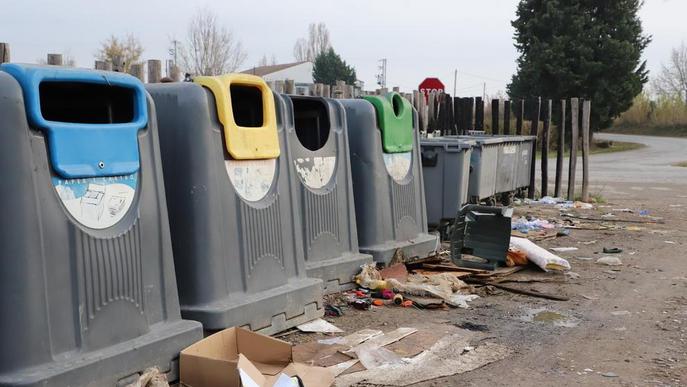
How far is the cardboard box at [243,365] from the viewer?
3.79 m

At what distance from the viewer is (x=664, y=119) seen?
53.8 metres

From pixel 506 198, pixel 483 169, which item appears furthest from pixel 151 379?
pixel 506 198

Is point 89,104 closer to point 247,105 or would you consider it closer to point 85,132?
point 85,132

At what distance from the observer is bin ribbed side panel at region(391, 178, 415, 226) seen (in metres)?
7.15

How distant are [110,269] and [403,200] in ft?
12.9

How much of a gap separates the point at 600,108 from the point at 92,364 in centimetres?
3812

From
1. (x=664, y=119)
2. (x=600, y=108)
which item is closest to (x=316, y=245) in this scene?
(x=600, y=108)

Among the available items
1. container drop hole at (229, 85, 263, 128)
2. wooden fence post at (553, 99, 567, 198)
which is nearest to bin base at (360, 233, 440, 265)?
container drop hole at (229, 85, 263, 128)

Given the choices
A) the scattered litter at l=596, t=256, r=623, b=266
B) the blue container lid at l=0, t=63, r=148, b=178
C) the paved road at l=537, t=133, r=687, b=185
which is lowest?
the paved road at l=537, t=133, r=687, b=185

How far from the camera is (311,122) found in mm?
6391

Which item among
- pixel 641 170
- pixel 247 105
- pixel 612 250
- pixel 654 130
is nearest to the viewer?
pixel 247 105

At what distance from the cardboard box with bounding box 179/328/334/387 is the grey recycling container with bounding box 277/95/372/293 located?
172 cm

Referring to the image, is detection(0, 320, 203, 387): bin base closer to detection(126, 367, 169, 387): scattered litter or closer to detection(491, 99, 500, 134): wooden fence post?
detection(126, 367, 169, 387): scattered litter

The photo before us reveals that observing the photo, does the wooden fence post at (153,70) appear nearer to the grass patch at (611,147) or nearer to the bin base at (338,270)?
the bin base at (338,270)
